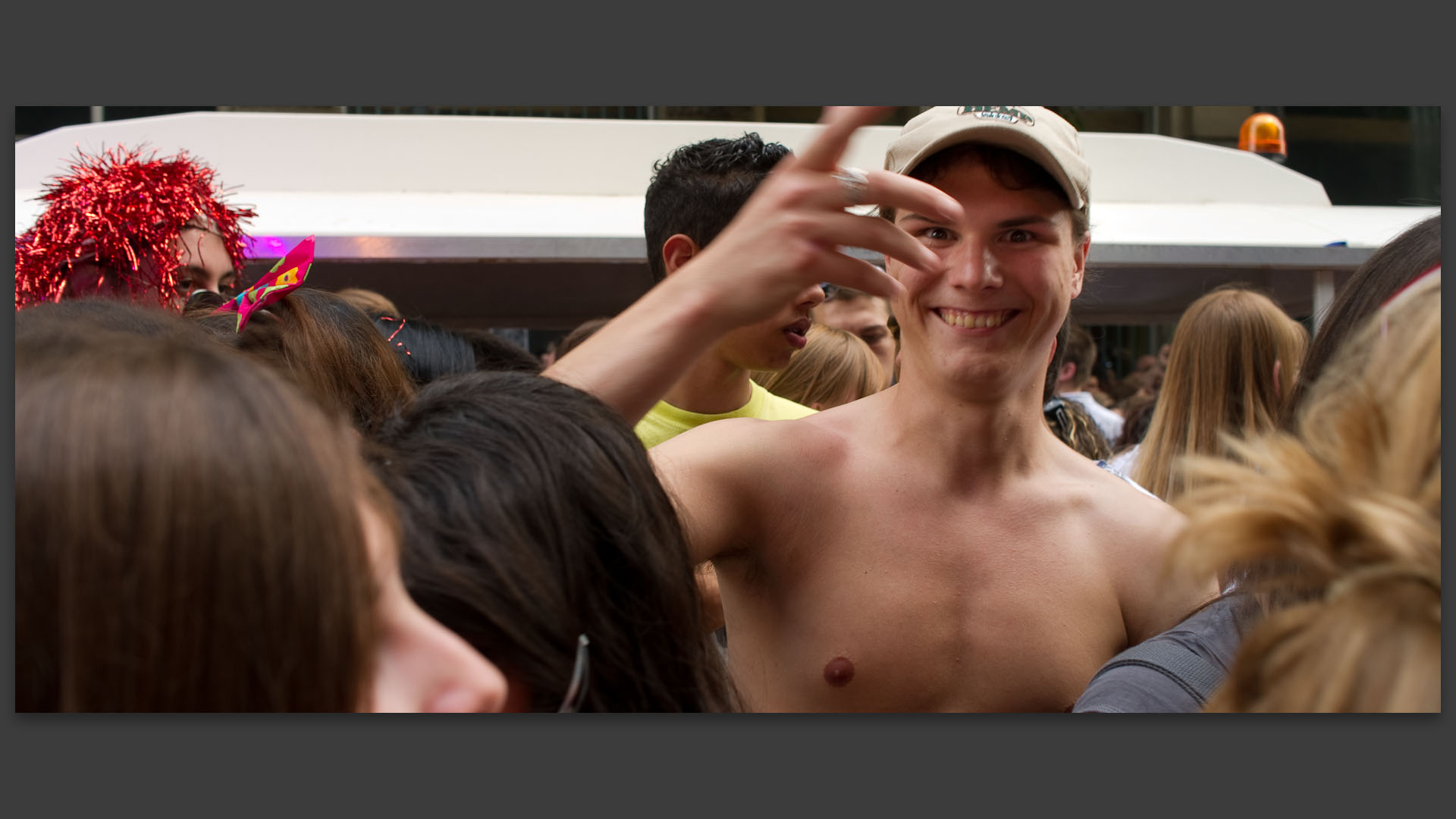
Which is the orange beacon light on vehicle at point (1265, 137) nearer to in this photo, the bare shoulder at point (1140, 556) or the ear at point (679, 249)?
the ear at point (679, 249)

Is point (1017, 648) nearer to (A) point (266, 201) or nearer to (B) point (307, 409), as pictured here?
(B) point (307, 409)

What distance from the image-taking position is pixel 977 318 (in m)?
1.36

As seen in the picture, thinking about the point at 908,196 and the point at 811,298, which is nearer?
the point at 908,196

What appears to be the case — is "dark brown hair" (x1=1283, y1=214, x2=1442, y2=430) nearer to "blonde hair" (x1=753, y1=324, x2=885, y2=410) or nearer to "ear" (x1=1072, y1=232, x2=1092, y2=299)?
"ear" (x1=1072, y1=232, x2=1092, y2=299)

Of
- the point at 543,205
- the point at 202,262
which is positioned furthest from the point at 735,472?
the point at 543,205

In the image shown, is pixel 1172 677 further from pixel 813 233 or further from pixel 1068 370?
pixel 1068 370

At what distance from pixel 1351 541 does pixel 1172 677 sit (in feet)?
1.56

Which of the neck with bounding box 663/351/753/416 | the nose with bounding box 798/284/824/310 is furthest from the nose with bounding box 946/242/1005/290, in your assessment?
the neck with bounding box 663/351/753/416

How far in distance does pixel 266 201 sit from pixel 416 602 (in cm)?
310

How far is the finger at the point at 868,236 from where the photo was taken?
988 millimetres

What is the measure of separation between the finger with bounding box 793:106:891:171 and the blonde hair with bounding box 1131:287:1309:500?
1.53 metres

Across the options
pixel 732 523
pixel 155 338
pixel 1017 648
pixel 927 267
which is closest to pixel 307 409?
pixel 155 338

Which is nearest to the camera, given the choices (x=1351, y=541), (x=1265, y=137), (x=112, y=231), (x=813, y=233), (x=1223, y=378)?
(x=1351, y=541)

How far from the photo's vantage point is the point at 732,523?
1.35m
